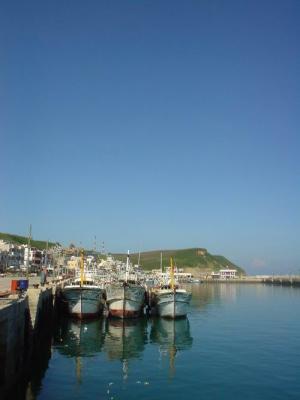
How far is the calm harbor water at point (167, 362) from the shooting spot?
99.0ft

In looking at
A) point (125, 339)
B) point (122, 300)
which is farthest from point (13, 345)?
point (122, 300)

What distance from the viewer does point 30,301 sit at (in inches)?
1533

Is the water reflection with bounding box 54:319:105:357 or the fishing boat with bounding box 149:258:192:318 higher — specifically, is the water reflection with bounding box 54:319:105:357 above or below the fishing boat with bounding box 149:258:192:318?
below

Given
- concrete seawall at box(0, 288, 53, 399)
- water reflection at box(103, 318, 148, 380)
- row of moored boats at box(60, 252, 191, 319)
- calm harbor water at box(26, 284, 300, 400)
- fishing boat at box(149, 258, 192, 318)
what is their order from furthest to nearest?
fishing boat at box(149, 258, 192, 318) → row of moored boats at box(60, 252, 191, 319) → water reflection at box(103, 318, 148, 380) → calm harbor water at box(26, 284, 300, 400) → concrete seawall at box(0, 288, 53, 399)

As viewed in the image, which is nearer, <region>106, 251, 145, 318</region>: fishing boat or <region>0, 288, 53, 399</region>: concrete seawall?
<region>0, 288, 53, 399</region>: concrete seawall

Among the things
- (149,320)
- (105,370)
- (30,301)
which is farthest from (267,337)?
(30,301)

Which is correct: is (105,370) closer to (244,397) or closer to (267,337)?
(244,397)

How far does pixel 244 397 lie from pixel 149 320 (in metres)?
37.5

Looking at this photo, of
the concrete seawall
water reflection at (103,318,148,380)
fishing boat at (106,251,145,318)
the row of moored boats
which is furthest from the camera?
fishing boat at (106,251,145,318)

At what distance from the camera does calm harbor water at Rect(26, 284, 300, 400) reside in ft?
99.0

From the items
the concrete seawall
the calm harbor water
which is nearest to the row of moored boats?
the calm harbor water

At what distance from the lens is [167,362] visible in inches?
1529

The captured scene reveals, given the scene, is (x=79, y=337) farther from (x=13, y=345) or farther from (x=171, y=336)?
(x=13, y=345)

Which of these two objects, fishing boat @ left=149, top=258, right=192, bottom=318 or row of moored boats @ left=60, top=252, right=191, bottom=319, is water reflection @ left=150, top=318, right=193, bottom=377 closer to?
fishing boat @ left=149, top=258, right=192, bottom=318
